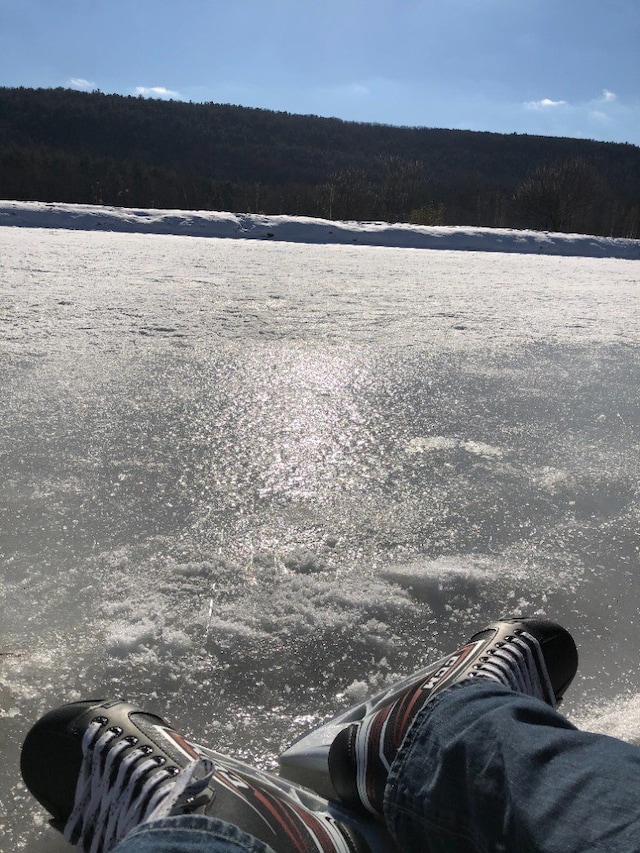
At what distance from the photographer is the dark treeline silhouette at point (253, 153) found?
29.5 meters

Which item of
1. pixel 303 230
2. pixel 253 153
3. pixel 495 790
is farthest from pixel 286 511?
pixel 253 153

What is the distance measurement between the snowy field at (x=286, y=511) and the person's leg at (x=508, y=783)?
0.50 feet

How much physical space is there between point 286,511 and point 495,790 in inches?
23.5

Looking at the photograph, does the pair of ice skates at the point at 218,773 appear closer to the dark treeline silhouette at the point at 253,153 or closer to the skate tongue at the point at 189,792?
the skate tongue at the point at 189,792

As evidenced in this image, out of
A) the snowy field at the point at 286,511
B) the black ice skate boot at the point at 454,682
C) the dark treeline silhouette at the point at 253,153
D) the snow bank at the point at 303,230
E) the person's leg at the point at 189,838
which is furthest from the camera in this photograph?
the dark treeline silhouette at the point at 253,153

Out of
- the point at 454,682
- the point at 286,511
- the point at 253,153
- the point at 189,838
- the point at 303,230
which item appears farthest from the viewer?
the point at 253,153

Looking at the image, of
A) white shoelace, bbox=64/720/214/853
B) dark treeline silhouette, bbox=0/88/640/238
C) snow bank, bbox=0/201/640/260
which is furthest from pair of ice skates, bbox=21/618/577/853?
dark treeline silhouette, bbox=0/88/640/238

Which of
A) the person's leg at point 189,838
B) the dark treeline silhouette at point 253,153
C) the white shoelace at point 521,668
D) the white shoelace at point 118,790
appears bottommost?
the white shoelace at point 118,790

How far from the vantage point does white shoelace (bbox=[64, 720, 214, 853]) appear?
1.70ft

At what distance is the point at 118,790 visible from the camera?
0.57m

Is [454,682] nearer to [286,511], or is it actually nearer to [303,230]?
[286,511]

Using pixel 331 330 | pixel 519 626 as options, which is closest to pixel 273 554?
pixel 519 626

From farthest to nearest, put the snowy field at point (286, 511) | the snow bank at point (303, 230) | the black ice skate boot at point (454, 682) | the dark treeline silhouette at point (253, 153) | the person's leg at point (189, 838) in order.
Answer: the dark treeline silhouette at point (253, 153)
the snow bank at point (303, 230)
the snowy field at point (286, 511)
the black ice skate boot at point (454, 682)
the person's leg at point (189, 838)

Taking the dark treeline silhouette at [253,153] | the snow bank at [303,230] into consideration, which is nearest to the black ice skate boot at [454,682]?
the snow bank at [303,230]
